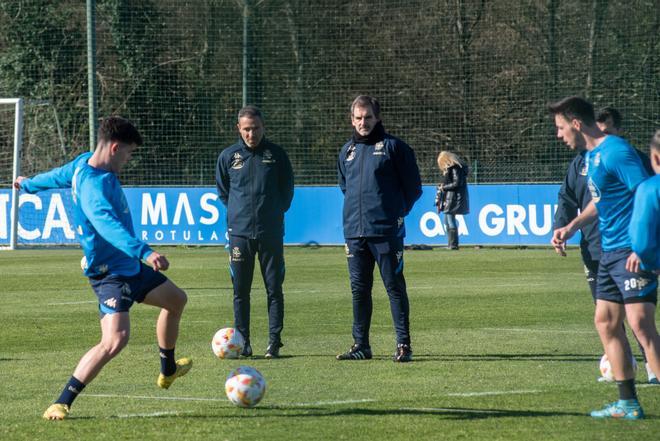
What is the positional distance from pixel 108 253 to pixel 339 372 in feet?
8.75

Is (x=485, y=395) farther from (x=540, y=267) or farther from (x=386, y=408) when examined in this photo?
(x=540, y=267)

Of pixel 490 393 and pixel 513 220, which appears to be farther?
pixel 513 220

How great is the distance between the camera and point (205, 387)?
9203mm

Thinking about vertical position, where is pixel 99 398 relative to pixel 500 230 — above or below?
above

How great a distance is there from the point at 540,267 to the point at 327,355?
12000mm

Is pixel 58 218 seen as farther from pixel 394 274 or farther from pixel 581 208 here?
pixel 581 208

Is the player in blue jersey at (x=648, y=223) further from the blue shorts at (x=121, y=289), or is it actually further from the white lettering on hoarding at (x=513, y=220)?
the white lettering on hoarding at (x=513, y=220)

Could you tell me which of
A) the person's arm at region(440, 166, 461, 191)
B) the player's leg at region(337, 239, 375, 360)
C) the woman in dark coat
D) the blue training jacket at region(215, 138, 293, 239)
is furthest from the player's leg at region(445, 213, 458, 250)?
the player's leg at region(337, 239, 375, 360)

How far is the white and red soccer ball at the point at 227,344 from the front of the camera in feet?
35.1

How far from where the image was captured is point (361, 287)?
10.9 m

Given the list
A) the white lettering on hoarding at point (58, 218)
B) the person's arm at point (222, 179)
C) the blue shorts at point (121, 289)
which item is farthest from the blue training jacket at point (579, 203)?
the white lettering on hoarding at point (58, 218)

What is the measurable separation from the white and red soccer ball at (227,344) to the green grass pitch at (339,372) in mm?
93

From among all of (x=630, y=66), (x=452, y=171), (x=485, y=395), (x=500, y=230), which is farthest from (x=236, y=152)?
(x=630, y=66)

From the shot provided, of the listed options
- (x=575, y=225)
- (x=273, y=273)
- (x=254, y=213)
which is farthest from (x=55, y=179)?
(x=575, y=225)
